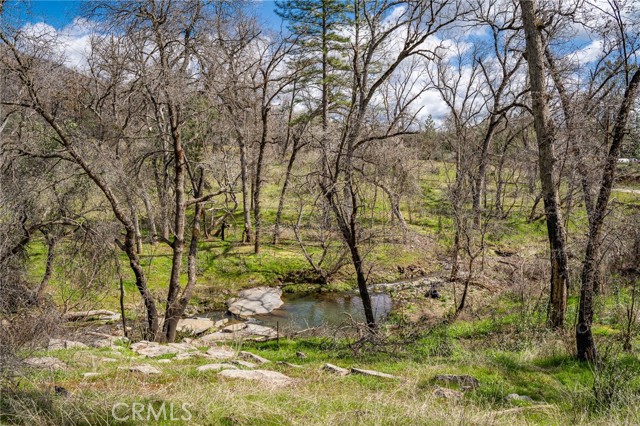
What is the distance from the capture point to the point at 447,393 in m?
5.03

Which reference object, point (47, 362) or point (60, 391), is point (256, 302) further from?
point (60, 391)

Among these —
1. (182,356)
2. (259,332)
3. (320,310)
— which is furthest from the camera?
(320,310)

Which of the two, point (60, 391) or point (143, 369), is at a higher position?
point (60, 391)

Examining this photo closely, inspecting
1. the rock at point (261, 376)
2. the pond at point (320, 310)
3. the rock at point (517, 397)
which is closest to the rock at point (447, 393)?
the rock at point (517, 397)

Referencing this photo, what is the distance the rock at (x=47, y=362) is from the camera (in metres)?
5.55

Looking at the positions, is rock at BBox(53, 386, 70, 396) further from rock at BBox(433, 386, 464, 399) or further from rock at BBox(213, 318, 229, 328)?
rock at BBox(213, 318, 229, 328)

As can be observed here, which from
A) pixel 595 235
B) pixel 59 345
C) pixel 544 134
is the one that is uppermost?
pixel 544 134

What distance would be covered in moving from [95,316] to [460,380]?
1139cm

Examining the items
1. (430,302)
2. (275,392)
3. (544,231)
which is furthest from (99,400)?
(544,231)

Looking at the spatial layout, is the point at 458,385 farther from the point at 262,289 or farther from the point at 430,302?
the point at 262,289

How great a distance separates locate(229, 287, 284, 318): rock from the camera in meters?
14.6

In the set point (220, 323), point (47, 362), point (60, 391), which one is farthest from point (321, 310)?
point (60, 391)

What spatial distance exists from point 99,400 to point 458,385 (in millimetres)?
3984

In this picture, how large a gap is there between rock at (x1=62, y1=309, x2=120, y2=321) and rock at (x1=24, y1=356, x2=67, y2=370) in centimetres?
723
